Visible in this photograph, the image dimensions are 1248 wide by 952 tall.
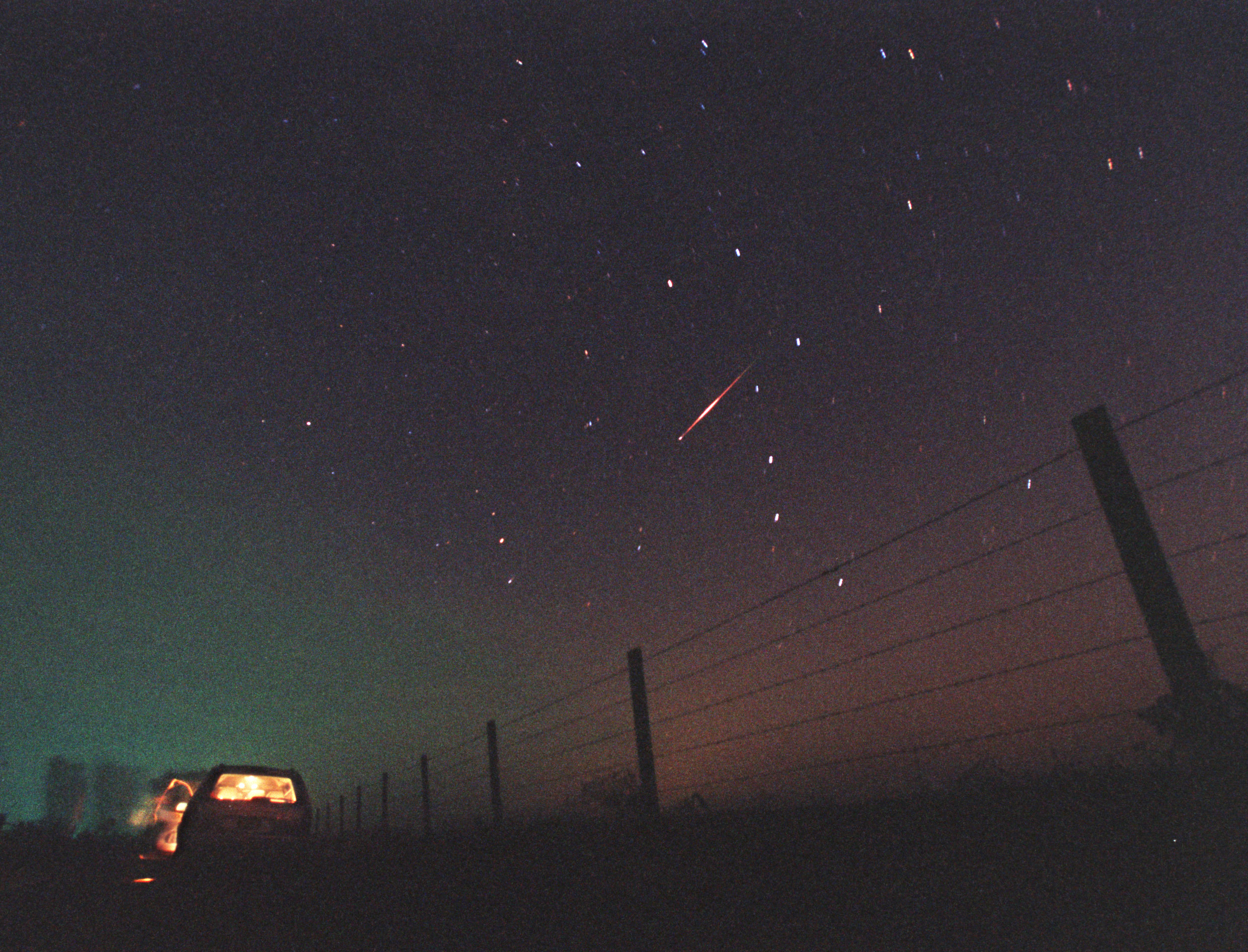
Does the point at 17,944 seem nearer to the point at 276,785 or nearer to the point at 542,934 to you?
the point at 542,934

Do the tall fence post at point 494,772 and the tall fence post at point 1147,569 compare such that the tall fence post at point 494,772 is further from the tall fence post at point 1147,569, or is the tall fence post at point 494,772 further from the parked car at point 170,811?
the tall fence post at point 1147,569

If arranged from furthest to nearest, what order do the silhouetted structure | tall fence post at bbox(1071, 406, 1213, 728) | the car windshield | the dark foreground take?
the silhouetted structure, the car windshield, tall fence post at bbox(1071, 406, 1213, 728), the dark foreground

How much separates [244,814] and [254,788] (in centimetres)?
36

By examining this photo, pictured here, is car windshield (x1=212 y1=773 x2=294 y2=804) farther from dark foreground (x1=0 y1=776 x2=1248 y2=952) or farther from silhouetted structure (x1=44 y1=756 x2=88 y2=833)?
silhouetted structure (x1=44 y1=756 x2=88 y2=833)

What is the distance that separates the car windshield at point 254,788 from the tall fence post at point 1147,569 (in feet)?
31.0

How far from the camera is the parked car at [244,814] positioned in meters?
8.65

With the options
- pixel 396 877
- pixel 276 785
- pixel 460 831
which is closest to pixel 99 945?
pixel 396 877

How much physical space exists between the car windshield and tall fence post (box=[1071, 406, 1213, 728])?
9449 mm

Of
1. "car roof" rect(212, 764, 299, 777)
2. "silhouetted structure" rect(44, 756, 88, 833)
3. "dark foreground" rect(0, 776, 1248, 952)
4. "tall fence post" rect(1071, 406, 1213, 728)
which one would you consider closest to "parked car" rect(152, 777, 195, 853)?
"car roof" rect(212, 764, 299, 777)

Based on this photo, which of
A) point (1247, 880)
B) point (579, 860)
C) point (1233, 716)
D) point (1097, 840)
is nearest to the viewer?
point (1247, 880)

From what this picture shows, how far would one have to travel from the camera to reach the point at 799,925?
221 cm

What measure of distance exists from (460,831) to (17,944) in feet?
18.8

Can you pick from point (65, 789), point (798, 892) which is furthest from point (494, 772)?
point (65, 789)

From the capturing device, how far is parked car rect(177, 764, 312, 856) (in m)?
8.65
